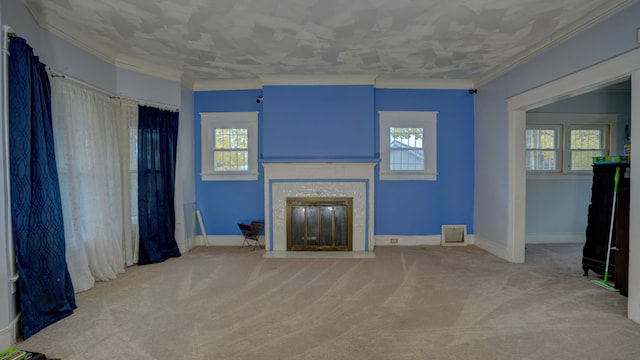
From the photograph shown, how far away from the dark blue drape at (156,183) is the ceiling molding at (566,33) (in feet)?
15.9

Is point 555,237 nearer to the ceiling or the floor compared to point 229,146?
nearer to the floor

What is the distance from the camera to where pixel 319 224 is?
16.1ft

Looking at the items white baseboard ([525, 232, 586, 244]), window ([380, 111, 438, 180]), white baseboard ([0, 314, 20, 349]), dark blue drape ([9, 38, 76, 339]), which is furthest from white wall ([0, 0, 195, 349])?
white baseboard ([525, 232, 586, 244])

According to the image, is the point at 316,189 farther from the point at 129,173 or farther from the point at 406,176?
the point at 129,173

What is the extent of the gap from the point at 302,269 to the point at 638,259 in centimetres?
325

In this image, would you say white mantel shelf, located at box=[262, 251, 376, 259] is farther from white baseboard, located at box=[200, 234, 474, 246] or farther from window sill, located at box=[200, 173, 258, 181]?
window sill, located at box=[200, 173, 258, 181]

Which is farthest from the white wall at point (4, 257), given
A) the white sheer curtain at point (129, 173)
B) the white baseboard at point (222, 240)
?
the white baseboard at point (222, 240)

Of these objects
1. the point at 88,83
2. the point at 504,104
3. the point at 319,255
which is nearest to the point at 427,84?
the point at 504,104

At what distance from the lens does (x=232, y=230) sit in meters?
5.27

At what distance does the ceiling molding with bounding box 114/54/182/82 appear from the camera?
13.1 ft

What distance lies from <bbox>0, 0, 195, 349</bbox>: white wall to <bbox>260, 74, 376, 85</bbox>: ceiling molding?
56.3 inches

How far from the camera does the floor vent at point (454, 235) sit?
17.0 feet

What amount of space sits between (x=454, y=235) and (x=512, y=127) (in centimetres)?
198

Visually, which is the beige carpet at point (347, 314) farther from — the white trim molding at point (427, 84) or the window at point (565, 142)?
the white trim molding at point (427, 84)
